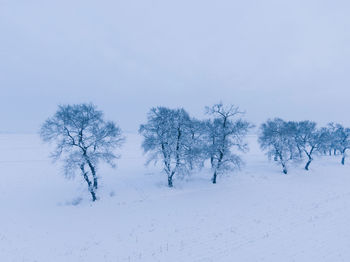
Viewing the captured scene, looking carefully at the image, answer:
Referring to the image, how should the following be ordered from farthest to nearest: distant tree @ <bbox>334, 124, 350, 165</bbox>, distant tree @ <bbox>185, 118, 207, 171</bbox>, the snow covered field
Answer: distant tree @ <bbox>334, 124, 350, 165</bbox> → distant tree @ <bbox>185, 118, 207, 171</bbox> → the snow covered field

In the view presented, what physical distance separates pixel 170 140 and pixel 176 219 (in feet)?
31.7

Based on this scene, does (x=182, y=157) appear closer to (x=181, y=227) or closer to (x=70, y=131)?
(x=181, y=227)

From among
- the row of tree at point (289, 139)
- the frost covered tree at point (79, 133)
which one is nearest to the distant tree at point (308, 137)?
the row of tree at point (289, 139)

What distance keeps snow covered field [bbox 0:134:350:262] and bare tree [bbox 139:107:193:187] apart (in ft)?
10.4

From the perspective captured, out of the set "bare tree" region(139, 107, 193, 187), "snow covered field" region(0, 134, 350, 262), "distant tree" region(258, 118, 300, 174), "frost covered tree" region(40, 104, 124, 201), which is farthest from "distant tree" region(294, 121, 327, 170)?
"frost covered tree" region(40, 104, 124, 201)

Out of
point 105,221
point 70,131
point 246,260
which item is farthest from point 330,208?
point 70,131

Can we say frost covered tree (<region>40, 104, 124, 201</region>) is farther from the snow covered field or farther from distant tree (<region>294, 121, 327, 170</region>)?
distant tree (<region>294, 121, 327, 170</region>)

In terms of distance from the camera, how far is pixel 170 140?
2314 centimetres

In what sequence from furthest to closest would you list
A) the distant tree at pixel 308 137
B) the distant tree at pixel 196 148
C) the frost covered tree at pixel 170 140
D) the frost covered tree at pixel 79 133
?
the distant tree at pixel 308 137
the distant tree at pixel 196 148
the frost covered tree at pixel 170 140
the frost covered tree at pixel 79 133

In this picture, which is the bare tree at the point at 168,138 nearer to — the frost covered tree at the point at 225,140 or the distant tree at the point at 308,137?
the frost covered tree at the point at 225,140

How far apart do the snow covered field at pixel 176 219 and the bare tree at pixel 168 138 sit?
318 centimetres

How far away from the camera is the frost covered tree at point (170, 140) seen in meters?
23.0

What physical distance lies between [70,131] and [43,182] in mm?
12180

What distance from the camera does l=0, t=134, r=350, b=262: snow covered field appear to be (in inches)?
432
